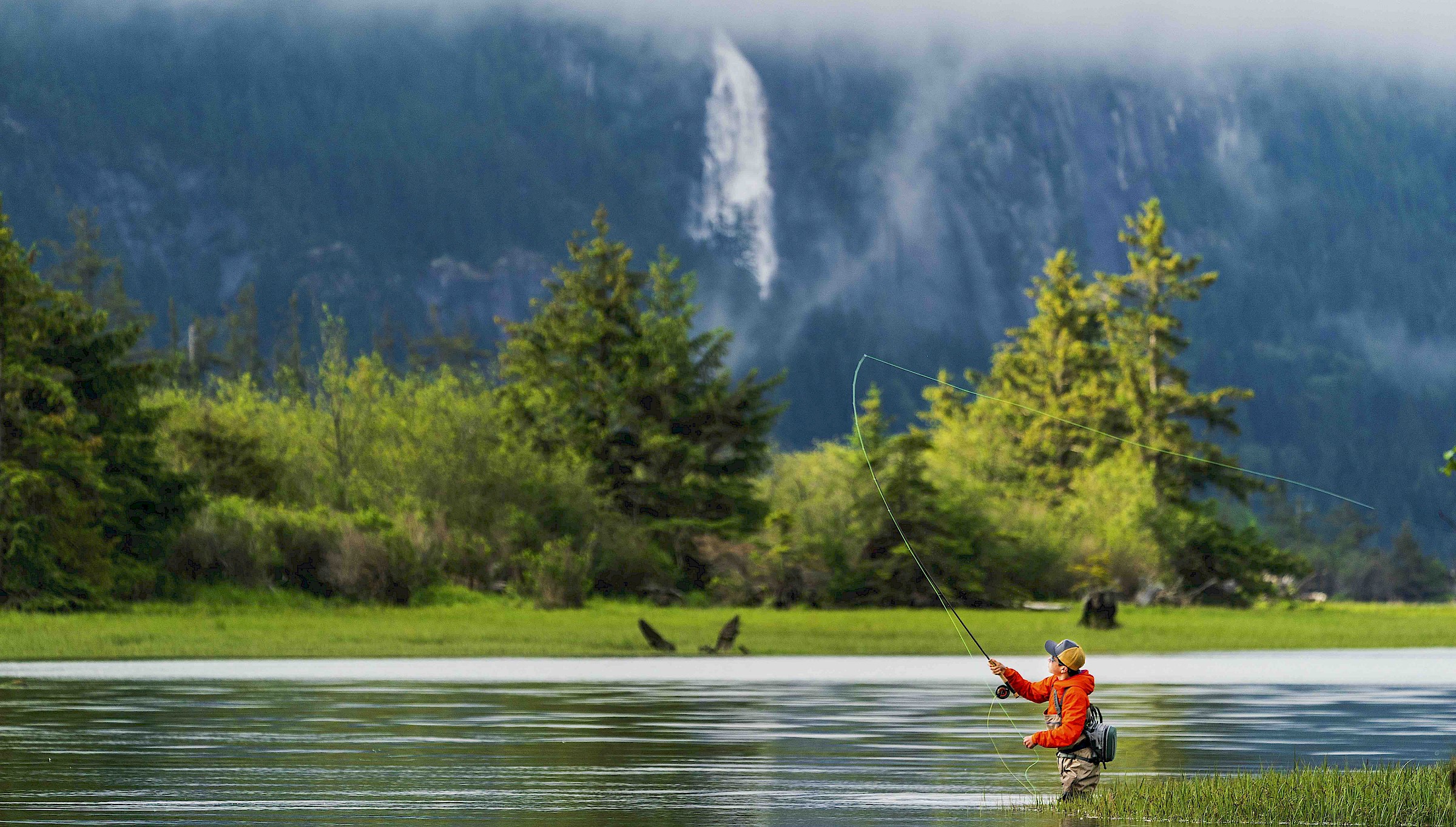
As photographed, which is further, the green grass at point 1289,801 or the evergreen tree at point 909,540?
the evergreen tree at point 909,540

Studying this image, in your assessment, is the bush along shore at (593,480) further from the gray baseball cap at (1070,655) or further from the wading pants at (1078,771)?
the gray baseball cap at (1070,655)

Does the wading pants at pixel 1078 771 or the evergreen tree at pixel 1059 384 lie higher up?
the evergreen tree at pixel 1059 384

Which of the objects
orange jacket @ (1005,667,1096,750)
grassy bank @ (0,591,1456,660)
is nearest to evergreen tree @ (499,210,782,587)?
grassy bank @ (0,591,1456,660)

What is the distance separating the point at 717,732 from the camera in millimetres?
21359

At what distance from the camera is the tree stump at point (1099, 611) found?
47.9m

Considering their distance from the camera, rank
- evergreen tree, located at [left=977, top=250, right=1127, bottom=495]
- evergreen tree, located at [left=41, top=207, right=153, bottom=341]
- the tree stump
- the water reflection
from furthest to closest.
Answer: evergreen tree, located at [left=41, top=207, right=153, bottom=341], evergreen tree, located at [left=977, top=250, right=1127, bottom=495], the tree stump, the water reflection

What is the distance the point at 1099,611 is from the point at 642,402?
91.5 ft

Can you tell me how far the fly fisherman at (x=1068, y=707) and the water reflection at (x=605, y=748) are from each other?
0.69 metres

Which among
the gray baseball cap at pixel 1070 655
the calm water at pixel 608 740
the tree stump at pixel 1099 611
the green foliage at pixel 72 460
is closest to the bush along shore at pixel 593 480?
the green foliage at pixel 72 460

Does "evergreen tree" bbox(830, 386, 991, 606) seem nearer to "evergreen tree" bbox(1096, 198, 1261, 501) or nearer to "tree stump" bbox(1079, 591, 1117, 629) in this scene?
"tree stump" bbox(1079, 591, 1117, 629)

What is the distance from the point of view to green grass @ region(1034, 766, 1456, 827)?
13945 mm

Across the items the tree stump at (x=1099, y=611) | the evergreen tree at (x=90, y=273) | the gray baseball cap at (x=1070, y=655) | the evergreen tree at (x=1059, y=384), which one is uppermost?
the evergreen tree at (x=90, y=273)

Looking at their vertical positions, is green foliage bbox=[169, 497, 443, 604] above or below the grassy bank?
above

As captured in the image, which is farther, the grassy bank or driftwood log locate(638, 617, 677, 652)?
the grassy bank
